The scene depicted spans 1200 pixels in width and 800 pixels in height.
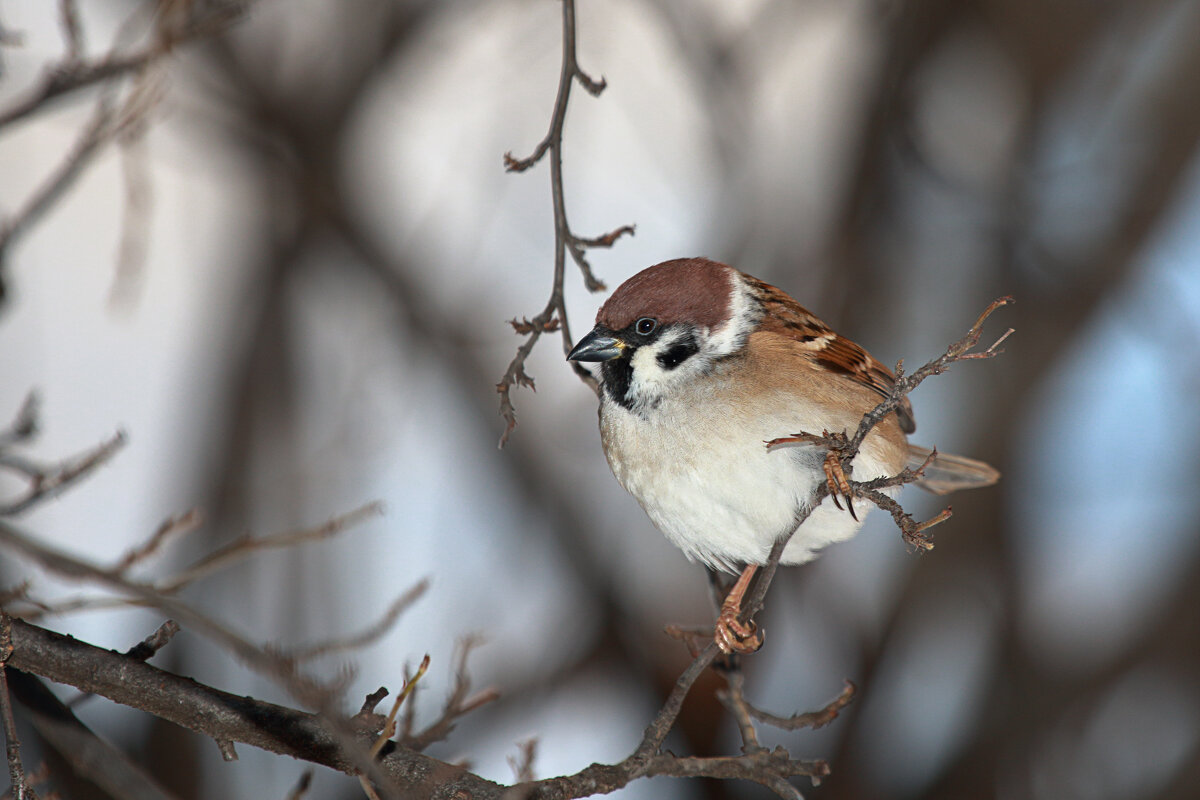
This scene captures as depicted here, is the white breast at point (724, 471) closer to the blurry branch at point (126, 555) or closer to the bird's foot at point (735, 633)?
the bird's foot at point (735, 633)

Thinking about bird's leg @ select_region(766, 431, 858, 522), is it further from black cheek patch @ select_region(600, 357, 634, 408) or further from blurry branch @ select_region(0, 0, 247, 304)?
blurry branch @ select_region(0, 0, 247, 304)

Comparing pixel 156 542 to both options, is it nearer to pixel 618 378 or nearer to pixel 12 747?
pixel 12 747

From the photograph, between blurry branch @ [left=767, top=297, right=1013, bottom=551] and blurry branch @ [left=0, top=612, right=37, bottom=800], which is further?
blurry branch @ [left=767, top=297, right=1013, bottom=551]

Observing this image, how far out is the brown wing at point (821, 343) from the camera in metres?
2.38

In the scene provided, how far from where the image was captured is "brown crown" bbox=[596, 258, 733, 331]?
7.30ft

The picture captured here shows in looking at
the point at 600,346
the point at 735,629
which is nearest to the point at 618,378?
the point at 600,346

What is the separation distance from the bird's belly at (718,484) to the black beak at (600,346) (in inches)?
6.5

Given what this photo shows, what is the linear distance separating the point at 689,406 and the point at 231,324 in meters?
3.24

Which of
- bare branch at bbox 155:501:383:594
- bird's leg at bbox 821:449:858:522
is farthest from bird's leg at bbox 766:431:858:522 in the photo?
bare branch at bbox 155:501:383:594

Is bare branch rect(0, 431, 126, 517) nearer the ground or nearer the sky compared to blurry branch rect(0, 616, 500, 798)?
nearer the sky

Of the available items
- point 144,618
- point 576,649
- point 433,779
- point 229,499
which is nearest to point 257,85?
point 229,499

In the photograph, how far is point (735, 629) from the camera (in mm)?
2217

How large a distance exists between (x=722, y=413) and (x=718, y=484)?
0.15m

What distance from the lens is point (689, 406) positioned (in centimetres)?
222
